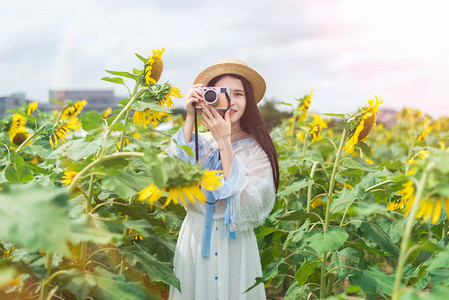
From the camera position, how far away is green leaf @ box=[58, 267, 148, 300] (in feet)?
3.17

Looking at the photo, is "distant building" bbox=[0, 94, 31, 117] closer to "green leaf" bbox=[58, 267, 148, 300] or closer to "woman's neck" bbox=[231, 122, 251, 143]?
"woman's neck" bbox=[231, 122, 251, 143]

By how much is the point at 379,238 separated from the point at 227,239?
0.58m

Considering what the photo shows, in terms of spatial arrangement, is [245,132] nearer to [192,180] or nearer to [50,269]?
[192,180]

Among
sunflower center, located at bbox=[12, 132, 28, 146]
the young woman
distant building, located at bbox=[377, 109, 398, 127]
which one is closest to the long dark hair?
the young woman

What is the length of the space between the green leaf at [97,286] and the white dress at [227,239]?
691 mm

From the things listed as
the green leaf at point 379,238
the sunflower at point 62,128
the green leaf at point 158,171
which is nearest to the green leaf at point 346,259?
the green leaf at point 379,238

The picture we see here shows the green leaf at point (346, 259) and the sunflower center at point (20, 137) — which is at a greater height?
the sunflower center at point (20, 137)

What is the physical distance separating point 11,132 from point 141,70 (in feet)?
4.44

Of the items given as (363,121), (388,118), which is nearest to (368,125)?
(363,121)

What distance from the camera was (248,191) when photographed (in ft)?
5.57

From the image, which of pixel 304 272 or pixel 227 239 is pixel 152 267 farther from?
pixel 304 272

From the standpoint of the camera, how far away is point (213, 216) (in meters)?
1.75

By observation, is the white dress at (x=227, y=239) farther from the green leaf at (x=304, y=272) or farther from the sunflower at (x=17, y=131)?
the sunflower at (x=17, y=131)

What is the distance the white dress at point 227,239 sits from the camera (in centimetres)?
169
